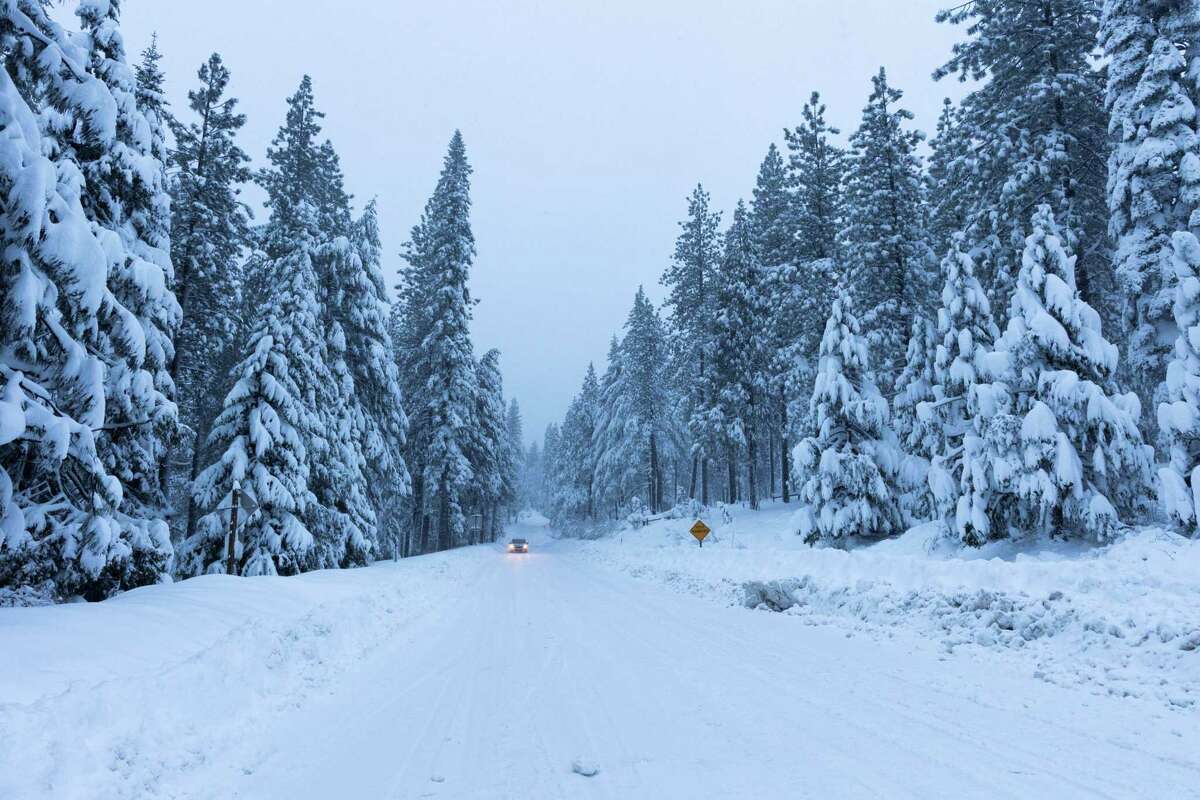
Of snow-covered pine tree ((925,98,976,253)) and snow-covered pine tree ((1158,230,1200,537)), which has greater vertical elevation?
snow-covered pine tree ((925,98,976,253))

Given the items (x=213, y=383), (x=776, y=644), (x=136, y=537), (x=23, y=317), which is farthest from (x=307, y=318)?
(x=776, y=644)

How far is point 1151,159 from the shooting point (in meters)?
13.7

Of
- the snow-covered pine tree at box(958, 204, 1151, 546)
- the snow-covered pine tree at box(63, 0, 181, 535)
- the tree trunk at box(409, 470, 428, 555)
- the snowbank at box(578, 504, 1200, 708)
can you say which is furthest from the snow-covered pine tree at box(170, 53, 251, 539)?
the snow-covered pine tree at box(958, 204, 1151, 546)

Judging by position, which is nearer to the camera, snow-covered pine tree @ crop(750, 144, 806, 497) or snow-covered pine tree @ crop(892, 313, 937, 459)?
snow-covered pine tree @ crop(892, 313, 937, 459)

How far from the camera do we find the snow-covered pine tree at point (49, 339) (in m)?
6.18

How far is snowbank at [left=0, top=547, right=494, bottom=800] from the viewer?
362 centimetres

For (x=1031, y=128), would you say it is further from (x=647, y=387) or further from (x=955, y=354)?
(x=647, y=387)

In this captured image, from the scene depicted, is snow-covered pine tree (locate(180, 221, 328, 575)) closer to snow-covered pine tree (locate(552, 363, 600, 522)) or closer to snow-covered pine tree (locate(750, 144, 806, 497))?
snow-covered pine tree (locate(750, 144, 806, 497))

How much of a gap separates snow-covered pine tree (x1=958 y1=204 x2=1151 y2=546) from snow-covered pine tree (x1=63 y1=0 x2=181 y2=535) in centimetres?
1566

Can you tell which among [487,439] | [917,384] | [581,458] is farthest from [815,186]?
[581,458]

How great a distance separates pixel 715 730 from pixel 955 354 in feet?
49.1

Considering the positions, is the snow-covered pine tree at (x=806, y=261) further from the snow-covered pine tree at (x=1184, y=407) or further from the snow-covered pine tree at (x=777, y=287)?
the snow-covered pine tree at (x=1184, y=407)

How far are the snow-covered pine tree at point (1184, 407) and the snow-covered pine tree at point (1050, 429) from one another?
0.55 metres

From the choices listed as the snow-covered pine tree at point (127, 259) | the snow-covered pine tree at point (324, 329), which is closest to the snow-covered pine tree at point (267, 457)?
the snow-covered pine tree at point (324, 329)
